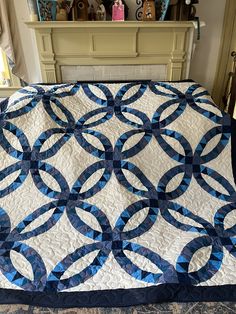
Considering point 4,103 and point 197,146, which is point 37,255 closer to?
point 197,146

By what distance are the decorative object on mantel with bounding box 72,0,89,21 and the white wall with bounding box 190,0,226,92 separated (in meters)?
0.93

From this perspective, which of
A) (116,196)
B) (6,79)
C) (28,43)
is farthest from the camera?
(6,79)

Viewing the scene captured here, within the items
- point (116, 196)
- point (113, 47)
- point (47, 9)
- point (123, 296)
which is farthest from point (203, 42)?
point (123, 296)

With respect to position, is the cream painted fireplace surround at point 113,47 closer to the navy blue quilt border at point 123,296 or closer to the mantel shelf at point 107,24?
the mantel shelf at point 107,24

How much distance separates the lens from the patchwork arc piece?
3.14ft

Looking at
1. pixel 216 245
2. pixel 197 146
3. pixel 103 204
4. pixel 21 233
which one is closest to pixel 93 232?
pixel 103 204

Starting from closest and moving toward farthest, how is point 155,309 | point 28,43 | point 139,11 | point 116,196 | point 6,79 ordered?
point 155,309, point 116,196, point 139,11, point 28,43, point 6,79

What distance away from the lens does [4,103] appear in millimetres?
1747

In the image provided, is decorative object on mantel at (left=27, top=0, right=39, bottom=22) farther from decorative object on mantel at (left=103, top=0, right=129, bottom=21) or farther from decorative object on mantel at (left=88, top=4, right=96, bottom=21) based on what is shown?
decorative object on mantel at (left=103, top=0, right=129, bottom=21)

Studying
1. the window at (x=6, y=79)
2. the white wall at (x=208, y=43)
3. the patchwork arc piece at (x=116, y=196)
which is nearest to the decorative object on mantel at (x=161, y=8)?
the white wall at (x=208, y=43)

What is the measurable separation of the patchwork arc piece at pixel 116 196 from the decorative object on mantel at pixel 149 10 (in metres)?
0.66

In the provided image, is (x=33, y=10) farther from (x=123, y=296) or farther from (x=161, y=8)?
(x=123, y=296)

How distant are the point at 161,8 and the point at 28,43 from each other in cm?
115

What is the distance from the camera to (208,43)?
2441mm
